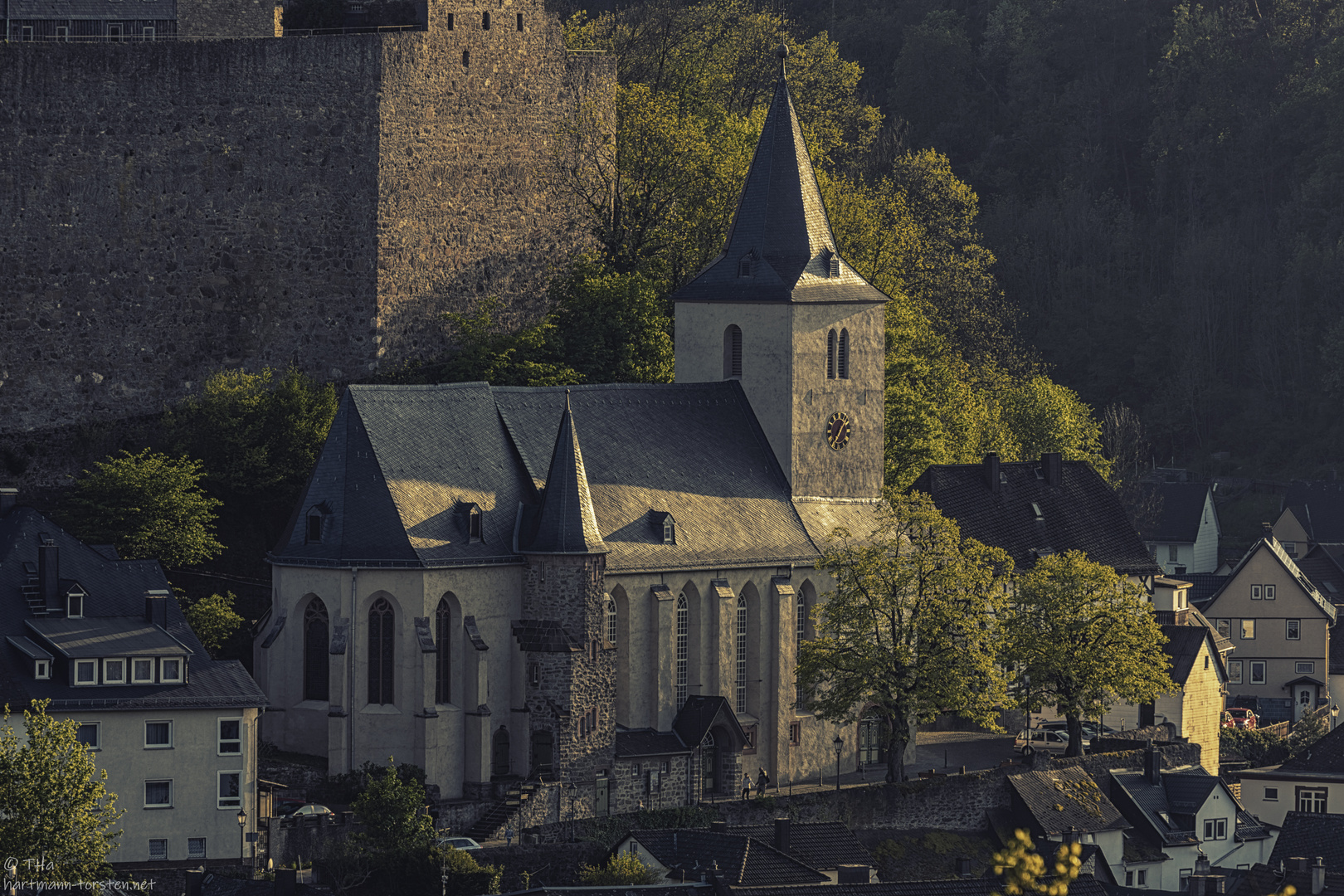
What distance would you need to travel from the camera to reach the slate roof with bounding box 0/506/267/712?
74250mm

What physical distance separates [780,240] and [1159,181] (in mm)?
69572

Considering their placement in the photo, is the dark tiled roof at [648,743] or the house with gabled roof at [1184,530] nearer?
the dark tiled roof at [648,743]

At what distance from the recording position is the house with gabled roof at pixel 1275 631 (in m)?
116

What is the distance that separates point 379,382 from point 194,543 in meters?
10.0

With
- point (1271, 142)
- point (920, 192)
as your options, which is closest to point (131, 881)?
point (920, 192)

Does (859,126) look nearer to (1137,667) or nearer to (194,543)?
(1137,667)

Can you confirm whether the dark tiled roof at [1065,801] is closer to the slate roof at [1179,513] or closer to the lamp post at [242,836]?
the lamp post at [242,836]

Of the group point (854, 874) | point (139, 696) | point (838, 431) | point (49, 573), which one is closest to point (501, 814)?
point (854, 874)

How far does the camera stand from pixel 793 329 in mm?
89500

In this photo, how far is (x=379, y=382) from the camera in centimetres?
9081

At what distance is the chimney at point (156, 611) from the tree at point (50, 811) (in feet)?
28.3

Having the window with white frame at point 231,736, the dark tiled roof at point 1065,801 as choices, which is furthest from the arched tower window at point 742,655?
the window with white frame at point 231,736

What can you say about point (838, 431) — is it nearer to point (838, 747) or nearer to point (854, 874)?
point (838, 747)

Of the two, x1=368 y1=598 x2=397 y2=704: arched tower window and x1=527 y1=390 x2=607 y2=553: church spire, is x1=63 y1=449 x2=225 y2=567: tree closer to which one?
x1=368 y1=598 x2=397 y2=704: arched tower window
